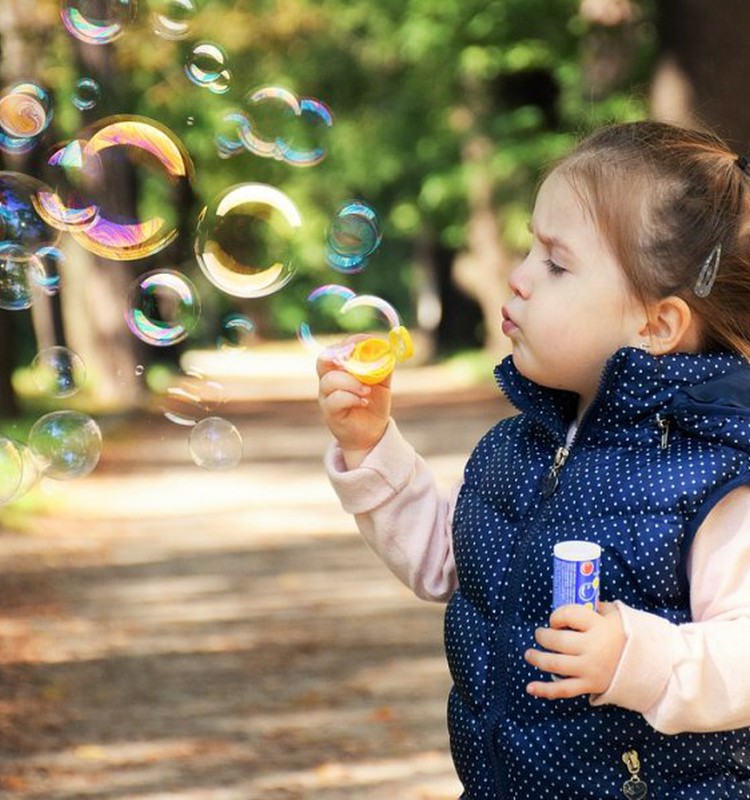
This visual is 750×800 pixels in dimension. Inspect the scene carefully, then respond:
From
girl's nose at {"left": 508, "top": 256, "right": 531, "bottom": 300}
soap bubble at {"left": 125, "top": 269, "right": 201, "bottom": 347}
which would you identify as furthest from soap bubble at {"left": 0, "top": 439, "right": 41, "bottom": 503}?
girl's nose at {"left": 508, "top": 256, "right": 531, "bottom": 300}

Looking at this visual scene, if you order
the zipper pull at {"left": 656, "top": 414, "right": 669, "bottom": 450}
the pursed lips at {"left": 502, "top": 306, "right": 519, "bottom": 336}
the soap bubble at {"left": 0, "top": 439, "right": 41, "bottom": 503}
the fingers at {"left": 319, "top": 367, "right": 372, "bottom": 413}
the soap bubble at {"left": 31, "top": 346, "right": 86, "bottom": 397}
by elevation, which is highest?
the pursed lips at {"left": 502, "top": 306, "right": 519, "bottom": 336}

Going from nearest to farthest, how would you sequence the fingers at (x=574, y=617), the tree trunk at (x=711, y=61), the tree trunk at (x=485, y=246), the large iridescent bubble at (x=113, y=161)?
1. the fingers at (x=574, y=617)
2. the large iridescent bubble at (x=113, y=161)
3. the tree trunk at (x=711, y=61)
4. the tree trunk at (x=485, y=246)

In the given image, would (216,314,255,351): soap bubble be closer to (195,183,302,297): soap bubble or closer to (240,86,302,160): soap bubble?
(195,183,302,297): soap bubble

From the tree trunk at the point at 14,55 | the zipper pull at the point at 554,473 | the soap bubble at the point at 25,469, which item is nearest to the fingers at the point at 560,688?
the zipper pull at the point at 554,473

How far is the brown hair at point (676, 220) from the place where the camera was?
2227 mm

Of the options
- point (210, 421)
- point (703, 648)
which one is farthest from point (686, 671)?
point (210, 421)

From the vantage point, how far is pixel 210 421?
4113mm

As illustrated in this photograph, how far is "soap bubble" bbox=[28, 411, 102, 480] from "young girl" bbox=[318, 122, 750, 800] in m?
2.14

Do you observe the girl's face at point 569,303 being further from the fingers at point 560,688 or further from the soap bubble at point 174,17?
the soap bubble at point 174,17

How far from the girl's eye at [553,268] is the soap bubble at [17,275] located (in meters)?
2.38

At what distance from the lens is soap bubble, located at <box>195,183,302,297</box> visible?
3.92 meters

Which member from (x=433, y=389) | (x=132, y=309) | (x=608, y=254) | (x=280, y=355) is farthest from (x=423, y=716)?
(x=280, y=355)

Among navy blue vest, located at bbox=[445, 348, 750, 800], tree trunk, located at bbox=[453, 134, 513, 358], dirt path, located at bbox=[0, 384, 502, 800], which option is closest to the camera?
navy blue vest, located at bbox=[445, 348, 750, 800]

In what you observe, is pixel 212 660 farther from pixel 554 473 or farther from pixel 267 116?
pixel 554 473
